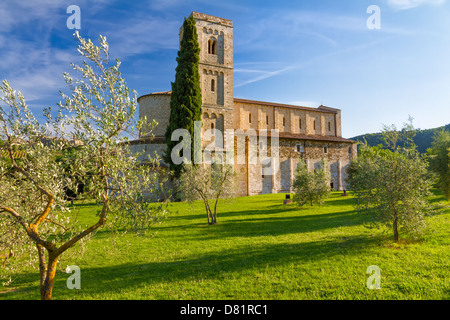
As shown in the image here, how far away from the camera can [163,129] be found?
38.4 m

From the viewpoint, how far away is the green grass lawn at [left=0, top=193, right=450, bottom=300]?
7.54 m

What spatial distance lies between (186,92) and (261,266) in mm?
27152

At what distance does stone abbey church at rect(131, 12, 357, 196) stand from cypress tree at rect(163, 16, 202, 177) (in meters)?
2.91

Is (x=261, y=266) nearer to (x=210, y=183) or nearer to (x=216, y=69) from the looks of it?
(x=210, y=183)

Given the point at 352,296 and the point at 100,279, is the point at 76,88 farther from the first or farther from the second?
the point at 352,296

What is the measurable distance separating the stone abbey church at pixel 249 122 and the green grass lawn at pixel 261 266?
20.4 meters

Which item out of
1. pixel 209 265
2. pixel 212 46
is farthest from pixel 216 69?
pixel 209 265

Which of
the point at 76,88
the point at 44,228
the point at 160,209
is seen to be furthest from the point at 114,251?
the point at 76,88

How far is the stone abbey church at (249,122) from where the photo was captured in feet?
122

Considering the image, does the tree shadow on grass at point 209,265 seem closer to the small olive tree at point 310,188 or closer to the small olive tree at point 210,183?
the small olive tree at point 210,183

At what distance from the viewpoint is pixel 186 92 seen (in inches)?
1309

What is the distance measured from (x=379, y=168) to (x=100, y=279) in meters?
11.8

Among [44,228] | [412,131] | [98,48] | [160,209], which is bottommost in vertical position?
[44,228]

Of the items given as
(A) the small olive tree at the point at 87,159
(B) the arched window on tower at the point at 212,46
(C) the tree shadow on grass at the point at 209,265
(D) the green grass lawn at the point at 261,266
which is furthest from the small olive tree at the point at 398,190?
(B) the arched window on tower at the point at 212,46
